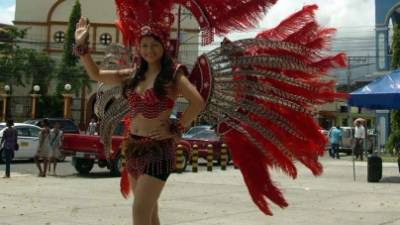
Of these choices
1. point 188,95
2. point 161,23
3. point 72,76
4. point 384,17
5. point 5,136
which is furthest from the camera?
point 72,76

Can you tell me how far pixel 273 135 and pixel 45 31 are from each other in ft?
176

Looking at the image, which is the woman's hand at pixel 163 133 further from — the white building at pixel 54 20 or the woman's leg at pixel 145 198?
the white building at pixel 54 20

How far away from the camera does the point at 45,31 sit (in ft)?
181

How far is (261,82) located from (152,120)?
963 mm

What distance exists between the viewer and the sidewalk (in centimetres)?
806

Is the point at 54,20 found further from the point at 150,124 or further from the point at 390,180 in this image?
the point at 150,124

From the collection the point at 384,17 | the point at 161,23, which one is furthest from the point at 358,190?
the point at 384,17

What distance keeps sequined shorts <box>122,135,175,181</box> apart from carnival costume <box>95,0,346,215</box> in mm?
521

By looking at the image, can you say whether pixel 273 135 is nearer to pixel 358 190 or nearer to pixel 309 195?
pixel 309 195

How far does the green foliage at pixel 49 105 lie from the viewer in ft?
154

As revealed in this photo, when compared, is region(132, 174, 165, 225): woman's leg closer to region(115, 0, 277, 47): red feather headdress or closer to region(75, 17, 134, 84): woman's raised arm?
region(75, 17, 134, 84): woman's raised arm

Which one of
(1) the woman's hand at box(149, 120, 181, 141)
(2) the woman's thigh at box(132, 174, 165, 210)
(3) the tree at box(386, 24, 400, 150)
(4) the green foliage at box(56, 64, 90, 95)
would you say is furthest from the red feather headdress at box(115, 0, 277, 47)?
(4) the green foliage at box(56, 64, 90, 95)

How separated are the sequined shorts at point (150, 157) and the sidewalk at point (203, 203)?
1806 mm

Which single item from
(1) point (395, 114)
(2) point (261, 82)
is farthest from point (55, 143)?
(1) point (395, 114)
